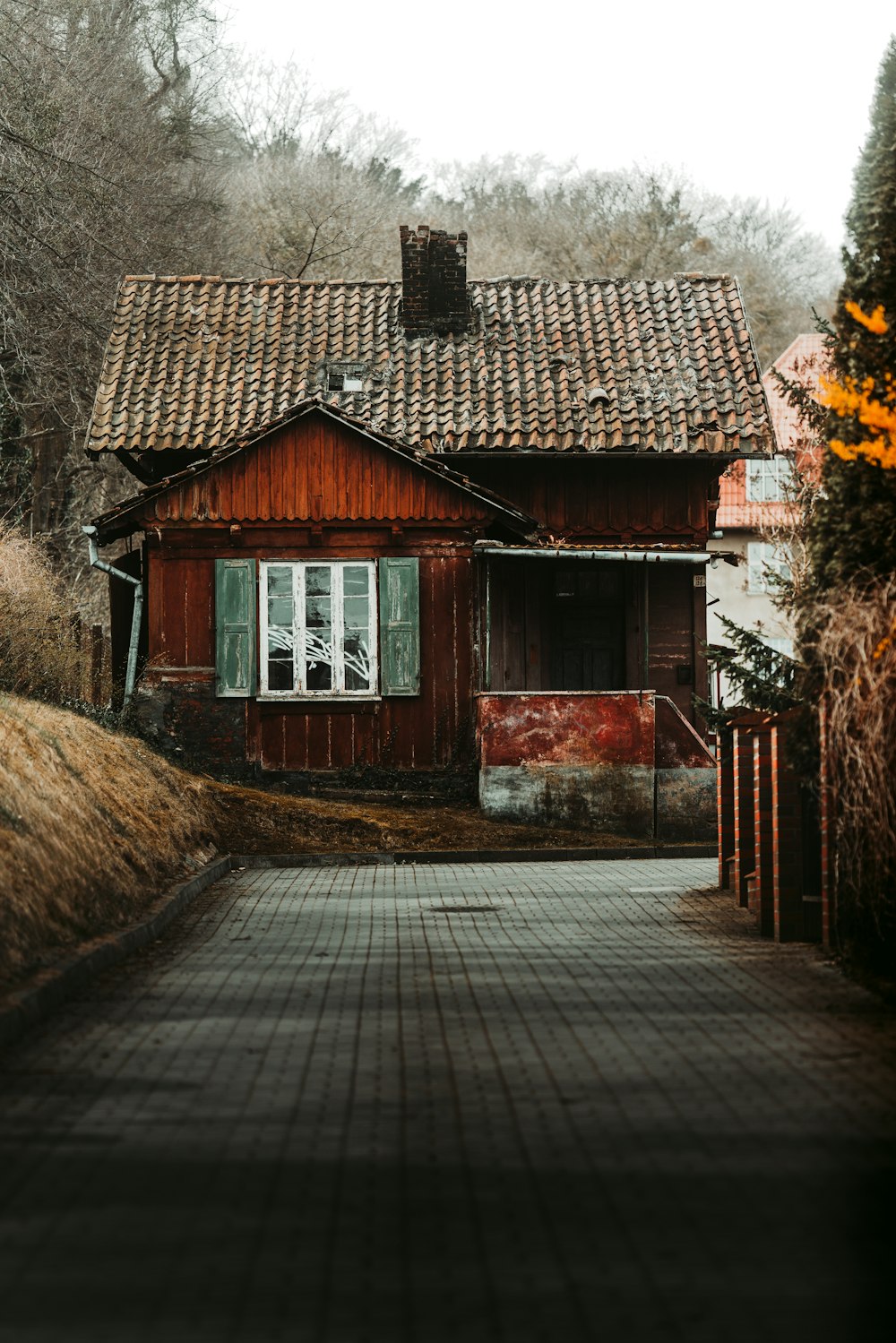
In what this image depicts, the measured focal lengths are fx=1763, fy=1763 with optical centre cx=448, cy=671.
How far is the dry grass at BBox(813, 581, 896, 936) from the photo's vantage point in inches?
360

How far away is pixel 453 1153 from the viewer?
599cm

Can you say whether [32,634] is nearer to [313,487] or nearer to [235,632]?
[235,632]

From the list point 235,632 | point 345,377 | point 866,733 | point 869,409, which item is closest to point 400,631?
point 235,632

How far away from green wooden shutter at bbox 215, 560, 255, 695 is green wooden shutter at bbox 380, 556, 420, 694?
1818 millimetres

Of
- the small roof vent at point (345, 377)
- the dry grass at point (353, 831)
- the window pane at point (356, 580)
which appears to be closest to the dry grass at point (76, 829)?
the dry grass at point (353, 831)

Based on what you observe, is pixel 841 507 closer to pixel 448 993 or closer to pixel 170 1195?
pixel 448 993

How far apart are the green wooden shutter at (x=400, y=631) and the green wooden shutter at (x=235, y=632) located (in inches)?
71.6

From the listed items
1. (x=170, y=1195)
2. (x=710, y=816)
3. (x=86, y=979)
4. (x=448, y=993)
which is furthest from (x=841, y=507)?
(x=710, y=816)

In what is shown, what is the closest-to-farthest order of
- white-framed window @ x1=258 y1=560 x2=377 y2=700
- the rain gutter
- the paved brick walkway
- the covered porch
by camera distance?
the paved brick walkway → the covered porch → the rain gutter → white-framed window @ x1=258 y1=560 x2=377 y2=700

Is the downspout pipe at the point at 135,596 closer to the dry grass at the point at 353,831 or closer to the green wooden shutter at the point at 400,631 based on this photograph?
the dry grass at the point at 353,831

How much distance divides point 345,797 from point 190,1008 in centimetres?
1473

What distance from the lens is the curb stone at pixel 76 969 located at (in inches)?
330

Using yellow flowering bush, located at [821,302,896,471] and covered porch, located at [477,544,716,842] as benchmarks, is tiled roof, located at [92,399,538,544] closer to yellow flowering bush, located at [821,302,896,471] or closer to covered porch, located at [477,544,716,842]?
covered porch, located at [477,544,716,842]

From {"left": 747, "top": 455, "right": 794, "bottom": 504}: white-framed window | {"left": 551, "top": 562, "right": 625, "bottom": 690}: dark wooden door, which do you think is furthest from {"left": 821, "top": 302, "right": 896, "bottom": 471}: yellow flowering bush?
{"left": 747, "top": 455, "right": 794, "bottom": 504}: white-framed window
